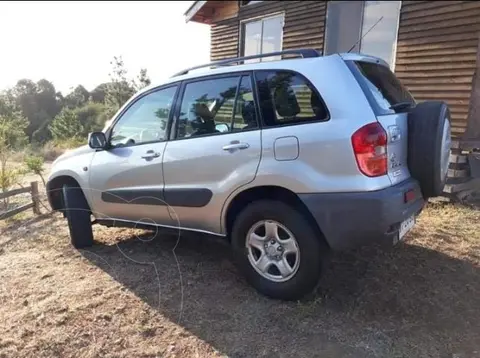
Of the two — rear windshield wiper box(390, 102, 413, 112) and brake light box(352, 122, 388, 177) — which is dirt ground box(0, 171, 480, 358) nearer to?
brake light box(352, 122, 388, 177)

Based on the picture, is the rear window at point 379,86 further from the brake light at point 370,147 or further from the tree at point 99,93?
the tree at point 99,93

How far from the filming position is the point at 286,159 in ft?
9.05

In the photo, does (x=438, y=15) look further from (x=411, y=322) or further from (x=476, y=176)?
(x=411, y=322)

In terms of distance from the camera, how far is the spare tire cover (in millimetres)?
2830

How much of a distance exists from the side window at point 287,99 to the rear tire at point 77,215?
2.38 metres

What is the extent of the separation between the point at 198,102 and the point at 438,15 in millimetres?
5629

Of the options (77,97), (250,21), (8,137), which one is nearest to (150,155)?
(8,137)

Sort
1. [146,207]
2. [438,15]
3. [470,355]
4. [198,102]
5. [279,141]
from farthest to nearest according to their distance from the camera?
[438,15] < [146,207] < [198,102] < [279,141] < [470,355]

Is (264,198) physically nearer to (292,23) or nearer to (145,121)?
(145,121)

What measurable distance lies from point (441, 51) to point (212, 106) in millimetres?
5471

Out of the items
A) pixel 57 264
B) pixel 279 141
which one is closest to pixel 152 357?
pixel 279 141

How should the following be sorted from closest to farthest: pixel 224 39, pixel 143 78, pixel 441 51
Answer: pixel 441 51 → pixel 224 39 → pixel 143 78

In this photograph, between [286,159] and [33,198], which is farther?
[33,198]

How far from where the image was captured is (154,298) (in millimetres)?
3117
